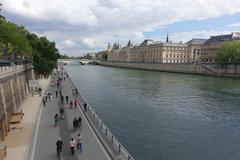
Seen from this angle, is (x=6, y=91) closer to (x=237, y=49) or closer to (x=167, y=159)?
(x=167, y=159)

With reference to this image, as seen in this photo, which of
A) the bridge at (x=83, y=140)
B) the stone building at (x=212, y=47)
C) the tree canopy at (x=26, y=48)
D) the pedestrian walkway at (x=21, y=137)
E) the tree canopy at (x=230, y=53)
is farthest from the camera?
the stone building at (x=212, y=47)

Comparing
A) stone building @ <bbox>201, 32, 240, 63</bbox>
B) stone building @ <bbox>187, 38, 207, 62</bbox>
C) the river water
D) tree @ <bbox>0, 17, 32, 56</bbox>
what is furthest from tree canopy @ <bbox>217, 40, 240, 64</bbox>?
tree @ <bbox>0, 17, 32, 56</bbox>

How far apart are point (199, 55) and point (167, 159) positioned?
12901cm

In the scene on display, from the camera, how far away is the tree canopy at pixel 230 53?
261ft

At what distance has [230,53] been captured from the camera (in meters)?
81.4

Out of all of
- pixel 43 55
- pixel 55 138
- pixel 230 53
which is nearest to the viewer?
pixel 55 138

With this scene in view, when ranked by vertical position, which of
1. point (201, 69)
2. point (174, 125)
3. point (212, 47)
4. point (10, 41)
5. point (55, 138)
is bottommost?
point (174, 125)

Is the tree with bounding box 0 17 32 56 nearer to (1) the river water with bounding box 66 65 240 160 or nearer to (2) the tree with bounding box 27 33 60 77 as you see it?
(2) the tree with bounding box 27 33 60 77

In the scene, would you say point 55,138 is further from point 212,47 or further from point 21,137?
point 212,47

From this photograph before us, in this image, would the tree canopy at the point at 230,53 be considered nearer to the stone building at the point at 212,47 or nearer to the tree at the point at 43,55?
the stone building at the point at 212,47

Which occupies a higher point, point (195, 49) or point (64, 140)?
point (195, 49)

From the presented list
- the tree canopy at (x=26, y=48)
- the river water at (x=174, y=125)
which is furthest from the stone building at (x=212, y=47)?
the tree canopy at (x=26, y=48)

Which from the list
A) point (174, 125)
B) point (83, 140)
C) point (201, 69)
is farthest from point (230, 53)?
point (83, 140)

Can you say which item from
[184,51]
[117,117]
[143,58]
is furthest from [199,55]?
[117,117]
